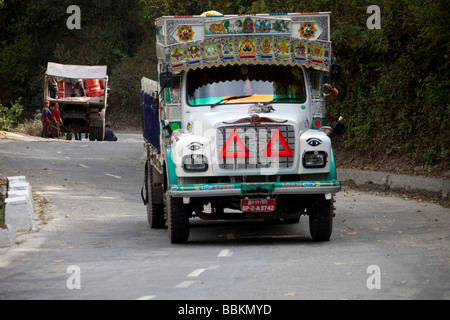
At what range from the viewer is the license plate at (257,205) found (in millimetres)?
13445

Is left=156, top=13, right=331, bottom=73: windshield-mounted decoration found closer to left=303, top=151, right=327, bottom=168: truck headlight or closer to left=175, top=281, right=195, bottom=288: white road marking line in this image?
left=303, top=151, right=327, bottom=168: truck headlight

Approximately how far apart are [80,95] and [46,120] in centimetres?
286

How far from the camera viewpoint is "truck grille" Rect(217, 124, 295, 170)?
13.4 meters

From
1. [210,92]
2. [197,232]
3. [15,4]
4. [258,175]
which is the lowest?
[197,232]

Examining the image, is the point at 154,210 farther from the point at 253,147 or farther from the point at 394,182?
the point at 394,182

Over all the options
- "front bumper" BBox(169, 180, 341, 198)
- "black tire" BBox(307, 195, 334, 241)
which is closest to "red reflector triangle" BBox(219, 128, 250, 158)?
"front bumper" BBox(169, 180, 341, 198)

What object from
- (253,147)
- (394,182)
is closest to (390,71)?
(394,182)

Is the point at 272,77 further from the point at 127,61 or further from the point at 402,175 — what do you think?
the point at 127,61

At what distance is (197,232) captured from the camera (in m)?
15.9

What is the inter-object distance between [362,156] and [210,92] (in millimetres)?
13702

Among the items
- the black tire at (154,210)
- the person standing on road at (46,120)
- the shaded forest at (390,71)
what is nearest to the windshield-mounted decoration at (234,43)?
the black tire at (154,210)

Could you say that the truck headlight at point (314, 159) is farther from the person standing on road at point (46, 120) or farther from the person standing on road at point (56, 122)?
the person standing on road at point (56, 122)

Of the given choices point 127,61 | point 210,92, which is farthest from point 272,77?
point 127,61

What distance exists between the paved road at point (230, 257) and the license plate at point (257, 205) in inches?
20.9
